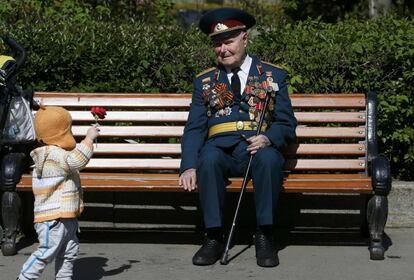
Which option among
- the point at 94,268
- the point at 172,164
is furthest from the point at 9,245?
the point at 172,164

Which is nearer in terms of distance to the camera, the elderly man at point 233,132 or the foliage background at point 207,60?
the elderly man at point 233,132

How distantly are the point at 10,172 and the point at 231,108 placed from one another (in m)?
1.50

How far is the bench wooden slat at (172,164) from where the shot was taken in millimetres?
6785

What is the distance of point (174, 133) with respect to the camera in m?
6.95

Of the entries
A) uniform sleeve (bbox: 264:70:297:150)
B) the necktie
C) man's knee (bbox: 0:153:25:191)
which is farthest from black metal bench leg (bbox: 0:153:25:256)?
uniform sleeve (bbox: 264:70:297:150)

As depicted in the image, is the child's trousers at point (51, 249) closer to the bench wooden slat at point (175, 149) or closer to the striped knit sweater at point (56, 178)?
the striped knit sweater at point (56, 178)

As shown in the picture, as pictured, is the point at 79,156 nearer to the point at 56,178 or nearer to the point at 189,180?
the point at 56,178

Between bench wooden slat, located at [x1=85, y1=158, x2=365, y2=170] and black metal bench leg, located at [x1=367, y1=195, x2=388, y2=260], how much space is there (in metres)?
0.52

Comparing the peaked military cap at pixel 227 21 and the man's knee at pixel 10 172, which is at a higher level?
the peaked military cap at pixel 227 21

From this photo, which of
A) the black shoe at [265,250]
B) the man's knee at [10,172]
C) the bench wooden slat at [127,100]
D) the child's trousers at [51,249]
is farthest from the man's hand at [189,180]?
the man's knee at [10,172]

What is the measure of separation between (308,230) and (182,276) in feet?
4.57

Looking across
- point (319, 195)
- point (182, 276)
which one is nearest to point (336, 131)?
point (319, 195)

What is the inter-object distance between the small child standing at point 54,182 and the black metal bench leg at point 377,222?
1882 millimetres

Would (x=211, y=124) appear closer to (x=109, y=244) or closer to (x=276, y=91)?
(x=276, y=91)
